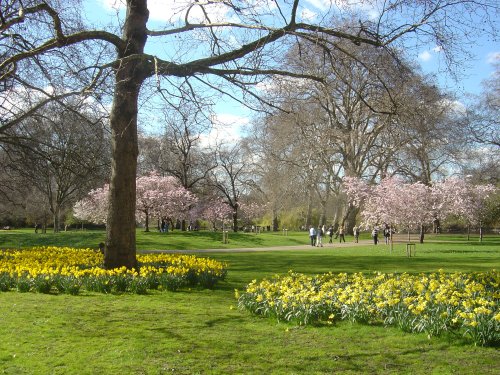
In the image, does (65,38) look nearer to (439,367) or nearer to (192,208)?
(439,367)

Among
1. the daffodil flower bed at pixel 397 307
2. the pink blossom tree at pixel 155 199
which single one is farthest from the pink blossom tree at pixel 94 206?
the daffodil flower bed at pixel 397 307

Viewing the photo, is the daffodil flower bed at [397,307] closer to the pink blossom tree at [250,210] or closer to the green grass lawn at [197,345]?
the green grass lawn at [197,345]

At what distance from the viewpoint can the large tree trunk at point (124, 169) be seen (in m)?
10.0

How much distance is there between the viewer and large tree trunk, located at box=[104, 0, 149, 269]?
10.0m

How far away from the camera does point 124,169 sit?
10.1m

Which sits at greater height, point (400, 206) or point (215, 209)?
point (400, 206)

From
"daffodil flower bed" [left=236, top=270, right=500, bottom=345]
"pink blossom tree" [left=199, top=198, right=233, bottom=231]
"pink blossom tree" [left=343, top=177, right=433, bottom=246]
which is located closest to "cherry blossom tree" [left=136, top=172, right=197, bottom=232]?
"pink blossom tree" [left=199, top=198, right=233, bottom=231]

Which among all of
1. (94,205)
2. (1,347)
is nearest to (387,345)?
(1,347)

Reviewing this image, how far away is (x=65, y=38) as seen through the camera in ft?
30.1

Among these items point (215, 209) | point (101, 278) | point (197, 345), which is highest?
point (215, 209)

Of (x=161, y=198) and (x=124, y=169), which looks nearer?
(x=124, y=169)

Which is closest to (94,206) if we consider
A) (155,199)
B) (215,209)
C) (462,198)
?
(155,199)

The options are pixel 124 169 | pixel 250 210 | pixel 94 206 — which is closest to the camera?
pixel 124 169

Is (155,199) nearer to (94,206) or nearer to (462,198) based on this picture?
(94,206)
